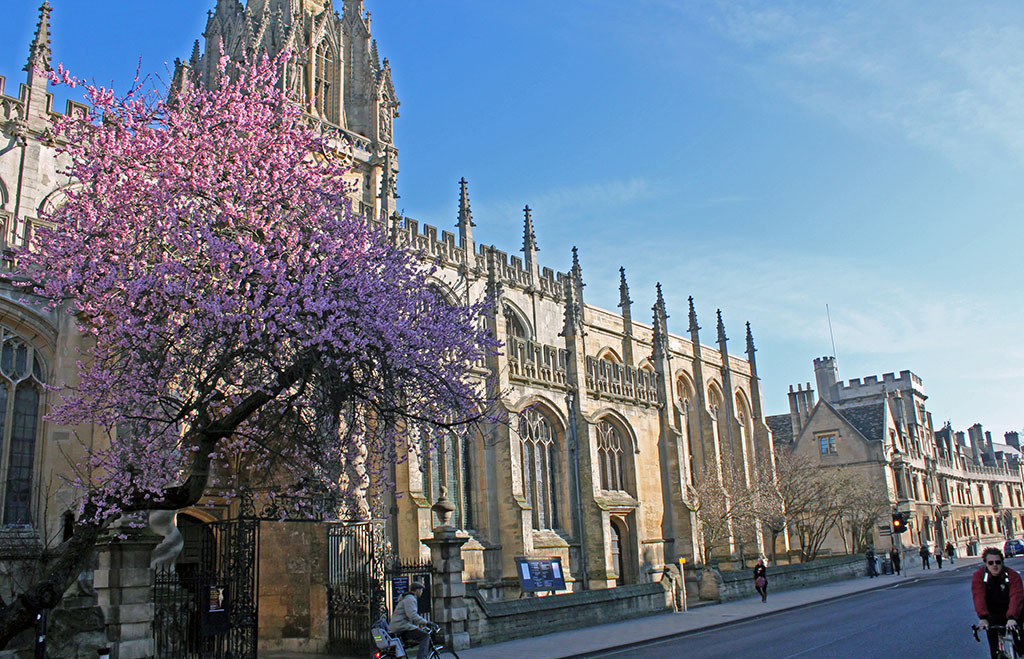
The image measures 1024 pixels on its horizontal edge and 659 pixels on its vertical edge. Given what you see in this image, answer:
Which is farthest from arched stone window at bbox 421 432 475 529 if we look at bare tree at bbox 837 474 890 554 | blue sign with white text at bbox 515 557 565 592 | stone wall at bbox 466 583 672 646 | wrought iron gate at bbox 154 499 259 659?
bare tree at bbox 837 474 890 554

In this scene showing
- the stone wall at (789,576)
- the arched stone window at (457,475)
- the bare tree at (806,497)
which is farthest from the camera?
the bare tree at (806,497)

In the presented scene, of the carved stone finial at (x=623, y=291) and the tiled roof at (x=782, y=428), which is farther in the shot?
the tiled roof at (x=782, y=428)

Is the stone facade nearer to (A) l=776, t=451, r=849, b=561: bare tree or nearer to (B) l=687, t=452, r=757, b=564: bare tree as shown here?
(A) l=776, t=451, r=849, b=561: bare tree

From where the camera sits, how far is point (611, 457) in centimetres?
3228

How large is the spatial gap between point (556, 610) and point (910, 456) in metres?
48.1

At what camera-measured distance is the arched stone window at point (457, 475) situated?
25.9 m

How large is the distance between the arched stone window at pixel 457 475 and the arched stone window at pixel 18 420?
36.4 ft

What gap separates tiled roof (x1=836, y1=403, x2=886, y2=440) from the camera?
54.6m

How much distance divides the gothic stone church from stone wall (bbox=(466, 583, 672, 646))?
2.16 meters

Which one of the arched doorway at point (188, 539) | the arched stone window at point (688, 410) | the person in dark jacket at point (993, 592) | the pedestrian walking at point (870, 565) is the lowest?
the pedestrian walking at point (870, 565)

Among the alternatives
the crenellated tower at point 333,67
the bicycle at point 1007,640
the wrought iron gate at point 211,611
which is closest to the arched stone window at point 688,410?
the crenellated tower at point 333,67

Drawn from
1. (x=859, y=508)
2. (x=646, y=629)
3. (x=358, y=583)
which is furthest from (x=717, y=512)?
(x=358, y=583)

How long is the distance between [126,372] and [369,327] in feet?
12.9

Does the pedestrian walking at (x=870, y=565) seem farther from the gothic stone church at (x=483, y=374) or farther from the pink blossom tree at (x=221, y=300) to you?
the pink blossom tree at (x=221, y=300)
